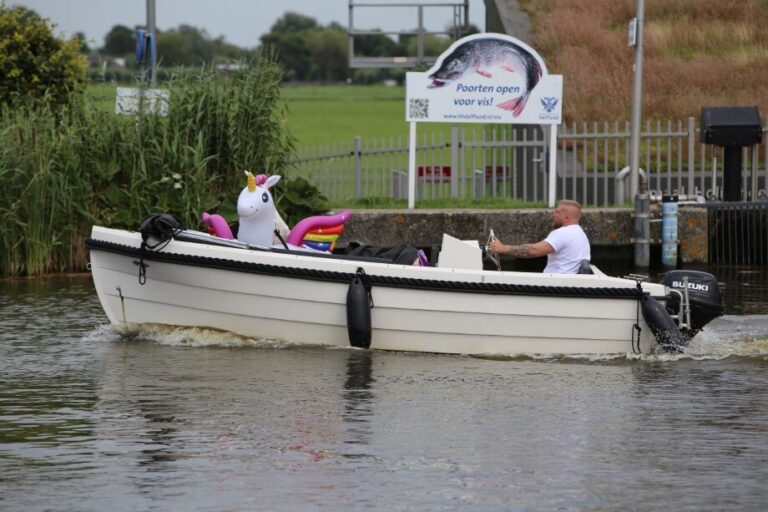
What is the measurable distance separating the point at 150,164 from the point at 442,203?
4.15 meters

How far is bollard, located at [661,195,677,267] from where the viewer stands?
64.4ft

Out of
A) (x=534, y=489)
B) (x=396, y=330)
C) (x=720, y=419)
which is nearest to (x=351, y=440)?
(x=534, y=489)

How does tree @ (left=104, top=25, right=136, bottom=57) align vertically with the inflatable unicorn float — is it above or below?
above

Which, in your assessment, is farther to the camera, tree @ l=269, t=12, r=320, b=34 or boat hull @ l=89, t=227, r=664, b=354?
tree @ l=269, t=12, r=320, b=34

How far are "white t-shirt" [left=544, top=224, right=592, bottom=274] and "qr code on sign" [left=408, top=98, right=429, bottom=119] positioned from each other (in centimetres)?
663

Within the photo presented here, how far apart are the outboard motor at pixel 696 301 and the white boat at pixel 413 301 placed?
0.01m

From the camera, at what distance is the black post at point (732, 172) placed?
2083cm

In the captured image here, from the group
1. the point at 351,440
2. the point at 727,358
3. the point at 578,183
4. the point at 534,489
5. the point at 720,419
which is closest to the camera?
the point at 534,489

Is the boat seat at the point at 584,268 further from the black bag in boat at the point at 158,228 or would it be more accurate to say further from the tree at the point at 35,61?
the tree at the point at 35,61

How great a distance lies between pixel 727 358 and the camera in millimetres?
13117

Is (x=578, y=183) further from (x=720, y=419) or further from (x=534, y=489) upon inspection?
(x=534, y=489)

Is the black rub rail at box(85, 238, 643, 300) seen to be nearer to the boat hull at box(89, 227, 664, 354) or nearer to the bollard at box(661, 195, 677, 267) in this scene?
the boat hull at box(89, 227, 664, 354)

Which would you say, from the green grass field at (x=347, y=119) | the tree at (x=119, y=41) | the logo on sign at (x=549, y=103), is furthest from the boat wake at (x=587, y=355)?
the tree at (x=119, y=41)

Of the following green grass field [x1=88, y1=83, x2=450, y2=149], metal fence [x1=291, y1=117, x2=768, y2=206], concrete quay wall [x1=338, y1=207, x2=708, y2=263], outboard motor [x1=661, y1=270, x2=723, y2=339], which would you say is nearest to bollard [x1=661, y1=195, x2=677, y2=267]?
metal fence [x1=291, y1=117, x2=768, y2=206]
